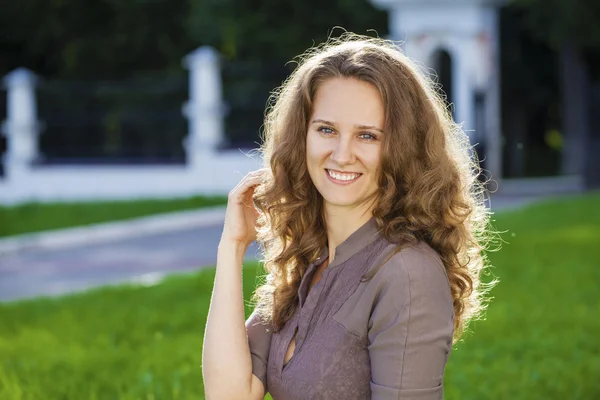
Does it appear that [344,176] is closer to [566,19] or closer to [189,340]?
[189,340]

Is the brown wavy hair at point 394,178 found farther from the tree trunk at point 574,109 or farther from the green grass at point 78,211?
the tree trunk at point 574,109

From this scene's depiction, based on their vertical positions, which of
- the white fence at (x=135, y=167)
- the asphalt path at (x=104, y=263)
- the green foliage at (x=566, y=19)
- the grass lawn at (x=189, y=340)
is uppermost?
the green foliage at (x=566, y=19)

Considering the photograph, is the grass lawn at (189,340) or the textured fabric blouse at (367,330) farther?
the grass lawn at (189,340)

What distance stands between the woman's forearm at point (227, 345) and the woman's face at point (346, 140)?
1.35ft

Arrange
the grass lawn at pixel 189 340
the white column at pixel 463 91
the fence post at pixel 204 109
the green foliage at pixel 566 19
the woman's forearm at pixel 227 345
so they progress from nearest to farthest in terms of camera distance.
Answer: the woman's forearm at pixel 227 345 → the grass lawn at pixel 189 340 → the white column at pixel 463 91 → the fence post at pixel 204 109 → the green foliage at pixel 566 19

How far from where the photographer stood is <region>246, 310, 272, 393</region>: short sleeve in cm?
318

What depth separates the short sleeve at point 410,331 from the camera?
2.67 m

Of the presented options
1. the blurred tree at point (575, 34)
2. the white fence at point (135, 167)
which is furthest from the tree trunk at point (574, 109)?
the white fence at point (135, 167)

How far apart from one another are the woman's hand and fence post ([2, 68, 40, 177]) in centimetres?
1681

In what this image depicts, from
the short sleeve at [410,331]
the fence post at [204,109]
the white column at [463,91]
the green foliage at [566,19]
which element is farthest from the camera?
the green foliage at [566,19]

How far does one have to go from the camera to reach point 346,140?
2.92 meters

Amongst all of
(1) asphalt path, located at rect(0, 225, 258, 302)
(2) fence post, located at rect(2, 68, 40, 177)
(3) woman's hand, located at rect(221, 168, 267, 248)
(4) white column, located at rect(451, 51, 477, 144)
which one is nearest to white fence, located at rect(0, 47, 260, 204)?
(2) fence post, located at rect(2, 68, 40, 177)

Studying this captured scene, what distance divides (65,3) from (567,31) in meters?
10.3

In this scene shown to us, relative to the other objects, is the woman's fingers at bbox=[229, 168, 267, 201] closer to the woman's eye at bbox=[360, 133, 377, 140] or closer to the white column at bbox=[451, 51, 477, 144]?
the woman's eye at bbox=[360, 133, 377, 140]
